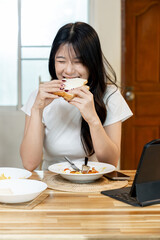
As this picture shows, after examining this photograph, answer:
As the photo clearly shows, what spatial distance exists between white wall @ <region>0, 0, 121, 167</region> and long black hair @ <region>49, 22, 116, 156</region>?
2190mm

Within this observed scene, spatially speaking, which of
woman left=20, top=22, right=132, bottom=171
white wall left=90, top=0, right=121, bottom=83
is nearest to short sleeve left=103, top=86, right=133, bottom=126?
woman left=20, top=22, right=132, bottom=171

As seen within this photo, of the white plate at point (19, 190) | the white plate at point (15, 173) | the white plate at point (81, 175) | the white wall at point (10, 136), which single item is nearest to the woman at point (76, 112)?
the white plate at point (81, 175)

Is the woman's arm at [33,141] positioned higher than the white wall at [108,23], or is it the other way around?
the white wall at [108,23]

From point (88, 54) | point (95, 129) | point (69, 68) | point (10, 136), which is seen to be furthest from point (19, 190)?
point (10, 136)

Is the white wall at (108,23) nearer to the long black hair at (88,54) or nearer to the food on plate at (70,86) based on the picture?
the long black hair at (88,54)

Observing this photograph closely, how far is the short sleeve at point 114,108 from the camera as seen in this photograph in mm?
2098

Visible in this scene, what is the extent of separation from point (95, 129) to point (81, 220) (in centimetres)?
76

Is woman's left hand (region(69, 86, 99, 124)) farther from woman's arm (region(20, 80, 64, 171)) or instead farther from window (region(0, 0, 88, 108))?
window (region(0, 0, 88, 108))

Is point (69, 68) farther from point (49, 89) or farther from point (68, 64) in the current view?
point (49, 89)

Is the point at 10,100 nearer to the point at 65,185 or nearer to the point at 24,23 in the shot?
the point at 24,23

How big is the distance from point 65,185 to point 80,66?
2.32 feet

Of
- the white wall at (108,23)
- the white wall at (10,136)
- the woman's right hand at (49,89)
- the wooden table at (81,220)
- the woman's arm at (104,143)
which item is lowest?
the white wall at (10,136)

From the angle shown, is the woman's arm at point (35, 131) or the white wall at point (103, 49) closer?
the woman's arm at point (35, 131)

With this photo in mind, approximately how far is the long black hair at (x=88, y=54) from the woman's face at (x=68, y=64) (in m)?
0.02
